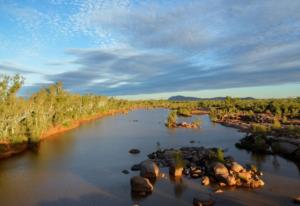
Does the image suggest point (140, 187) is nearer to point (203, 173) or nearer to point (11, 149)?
point (203, 173)

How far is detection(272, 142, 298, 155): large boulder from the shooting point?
1493 inches

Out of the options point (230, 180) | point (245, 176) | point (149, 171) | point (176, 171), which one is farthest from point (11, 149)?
point (245, 176)

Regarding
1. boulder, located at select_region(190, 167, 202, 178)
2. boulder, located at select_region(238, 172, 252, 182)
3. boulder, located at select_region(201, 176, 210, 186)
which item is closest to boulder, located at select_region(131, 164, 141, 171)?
boulder, located at select_region(190, 167, 202, 178)

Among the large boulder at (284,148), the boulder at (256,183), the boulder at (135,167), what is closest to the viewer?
the boulder at (256,183)

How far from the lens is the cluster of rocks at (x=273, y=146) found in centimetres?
3756

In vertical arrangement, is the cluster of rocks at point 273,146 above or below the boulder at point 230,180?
above

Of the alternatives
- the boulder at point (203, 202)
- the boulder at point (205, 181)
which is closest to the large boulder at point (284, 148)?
the boulder at point (205, 181)

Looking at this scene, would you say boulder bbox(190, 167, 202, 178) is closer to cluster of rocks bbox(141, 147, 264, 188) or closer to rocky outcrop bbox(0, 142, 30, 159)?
cluster of rocks bbox(141, 147, 264, 188)

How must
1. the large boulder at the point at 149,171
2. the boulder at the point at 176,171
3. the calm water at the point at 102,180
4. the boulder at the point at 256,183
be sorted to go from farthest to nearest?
the boulder at the point at 176,171 → the large boulder at the point at 149,171 → the boulder at the point at 256,183 → the calm water at the point at 102,180

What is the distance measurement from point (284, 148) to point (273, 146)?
1974 millimetres

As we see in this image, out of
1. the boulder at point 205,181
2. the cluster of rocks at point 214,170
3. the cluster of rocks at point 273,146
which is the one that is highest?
the cluster of rocks at point 273,146

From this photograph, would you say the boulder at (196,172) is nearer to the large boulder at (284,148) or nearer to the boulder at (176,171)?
the boulder at (176,171)

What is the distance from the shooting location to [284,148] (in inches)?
1539

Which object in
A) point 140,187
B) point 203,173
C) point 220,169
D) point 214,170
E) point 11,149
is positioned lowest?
point 140,187
